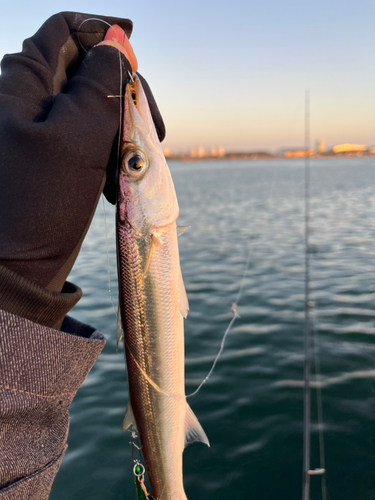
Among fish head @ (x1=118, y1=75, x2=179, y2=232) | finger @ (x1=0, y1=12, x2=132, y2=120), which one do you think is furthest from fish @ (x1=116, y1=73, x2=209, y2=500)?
finger @ (x1=0, y1=12, x2=132, y2=120)

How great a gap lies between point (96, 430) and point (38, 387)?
3710mm

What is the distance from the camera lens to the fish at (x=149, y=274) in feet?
6.76

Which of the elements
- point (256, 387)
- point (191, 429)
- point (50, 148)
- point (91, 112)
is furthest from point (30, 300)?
point (256, 387)

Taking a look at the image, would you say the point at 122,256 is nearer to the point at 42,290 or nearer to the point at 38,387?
the point at 42,290

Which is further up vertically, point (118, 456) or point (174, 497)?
point (174, 497)

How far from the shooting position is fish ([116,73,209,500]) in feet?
6.76

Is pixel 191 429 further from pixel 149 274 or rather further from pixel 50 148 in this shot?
pixel 50 148

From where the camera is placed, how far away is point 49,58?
190 centimetres

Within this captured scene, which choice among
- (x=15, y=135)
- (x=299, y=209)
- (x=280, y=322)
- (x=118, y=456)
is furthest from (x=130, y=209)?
(x=299, y=209)

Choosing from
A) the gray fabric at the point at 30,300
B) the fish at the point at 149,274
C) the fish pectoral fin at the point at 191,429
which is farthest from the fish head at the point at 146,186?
the fish pectoral fin at the point at 191,429

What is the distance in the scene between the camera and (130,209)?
6.86ft

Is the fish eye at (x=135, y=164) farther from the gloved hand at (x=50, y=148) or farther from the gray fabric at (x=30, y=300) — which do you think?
the gray fabric at (x=30, y=300)

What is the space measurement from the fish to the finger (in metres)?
0.41

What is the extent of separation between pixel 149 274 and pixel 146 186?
465mm
